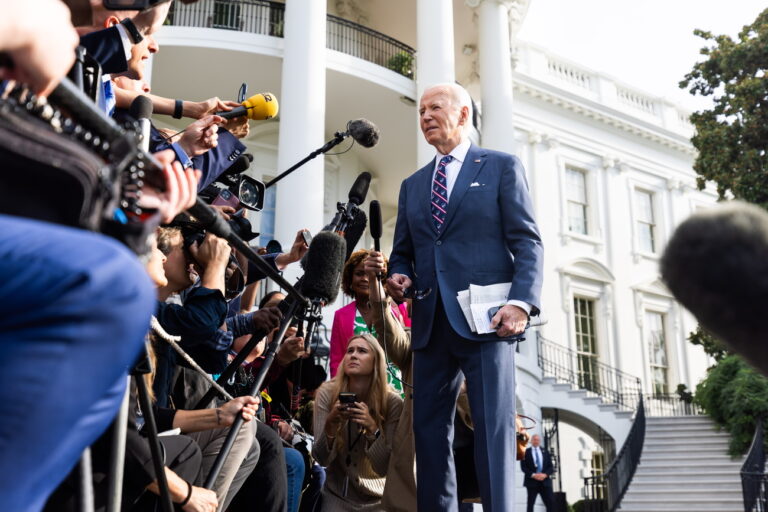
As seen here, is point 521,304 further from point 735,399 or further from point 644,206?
point 644,206

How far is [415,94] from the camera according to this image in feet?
45.0

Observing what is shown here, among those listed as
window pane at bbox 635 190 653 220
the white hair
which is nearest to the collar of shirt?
the white hair

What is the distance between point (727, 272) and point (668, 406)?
72.8 feet

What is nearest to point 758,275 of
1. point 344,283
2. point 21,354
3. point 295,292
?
point 21,354

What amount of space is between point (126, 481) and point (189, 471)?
455mm

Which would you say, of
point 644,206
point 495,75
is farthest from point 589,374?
point 495,75

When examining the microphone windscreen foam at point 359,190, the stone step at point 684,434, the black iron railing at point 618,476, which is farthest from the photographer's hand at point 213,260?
the stone step at point 684,434

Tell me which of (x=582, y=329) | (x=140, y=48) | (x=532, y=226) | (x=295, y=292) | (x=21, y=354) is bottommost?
(x=21, y=354)

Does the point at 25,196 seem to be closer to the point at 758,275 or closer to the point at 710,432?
the point at 758,275

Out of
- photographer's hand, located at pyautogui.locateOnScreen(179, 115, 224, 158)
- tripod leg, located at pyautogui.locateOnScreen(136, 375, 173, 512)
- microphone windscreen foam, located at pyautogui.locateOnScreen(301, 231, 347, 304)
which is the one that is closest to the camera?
tripod leg, located at pyautogui.locateOnScreen(136, 375, 173, 512)

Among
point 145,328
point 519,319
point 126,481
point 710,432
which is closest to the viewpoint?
point 145,328

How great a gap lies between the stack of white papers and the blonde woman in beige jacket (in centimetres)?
123

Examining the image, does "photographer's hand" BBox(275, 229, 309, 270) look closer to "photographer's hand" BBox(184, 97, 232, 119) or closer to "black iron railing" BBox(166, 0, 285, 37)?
"photographer's hand" BBox(184, 97, 232, 119)

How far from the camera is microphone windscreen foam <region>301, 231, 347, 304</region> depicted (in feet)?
8.20
